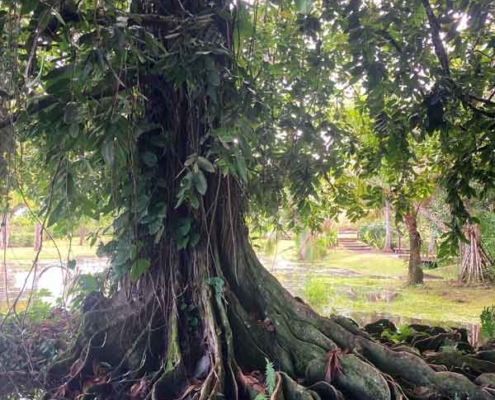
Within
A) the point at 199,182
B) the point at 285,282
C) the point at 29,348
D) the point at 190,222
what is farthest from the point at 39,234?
the point at 285,282

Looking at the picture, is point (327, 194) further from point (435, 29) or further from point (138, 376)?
point (138, 376)

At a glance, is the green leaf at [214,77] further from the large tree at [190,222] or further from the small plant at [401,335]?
the small plant at [401,335]

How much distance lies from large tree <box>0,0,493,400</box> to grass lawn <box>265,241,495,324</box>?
2398mm

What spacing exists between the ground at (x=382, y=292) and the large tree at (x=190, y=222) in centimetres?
171

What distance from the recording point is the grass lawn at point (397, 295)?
6.46 m

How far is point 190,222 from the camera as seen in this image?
254 centimetres

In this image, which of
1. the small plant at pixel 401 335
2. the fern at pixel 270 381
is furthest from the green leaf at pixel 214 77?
the small plant at pixel 401 335

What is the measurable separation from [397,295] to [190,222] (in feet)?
21.0

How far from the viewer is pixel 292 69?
3.21 m

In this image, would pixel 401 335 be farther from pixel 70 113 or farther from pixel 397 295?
pixel 397 295

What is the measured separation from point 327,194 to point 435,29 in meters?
2.19

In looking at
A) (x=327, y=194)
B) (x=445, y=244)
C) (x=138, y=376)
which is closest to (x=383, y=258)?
(x=327, y=194)

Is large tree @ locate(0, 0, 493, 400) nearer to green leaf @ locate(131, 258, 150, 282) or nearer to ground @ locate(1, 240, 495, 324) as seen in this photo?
green leaf @ locate(131, 258, 150, 282)

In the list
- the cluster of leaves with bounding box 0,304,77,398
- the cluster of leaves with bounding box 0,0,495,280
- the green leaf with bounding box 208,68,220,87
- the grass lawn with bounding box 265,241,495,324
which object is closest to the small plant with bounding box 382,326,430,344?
the cluster of leaves with bounding box 0,0,495,280
